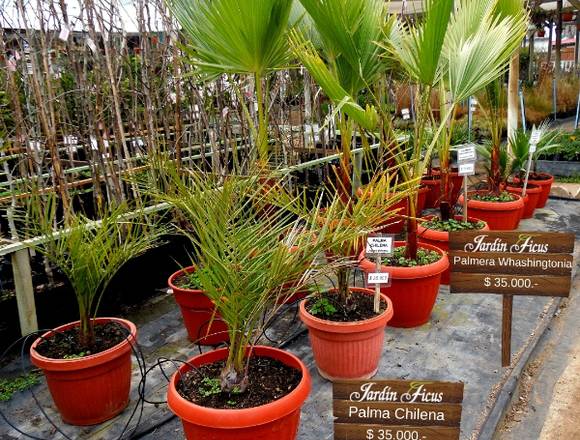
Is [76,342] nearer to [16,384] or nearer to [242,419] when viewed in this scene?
[16,384]

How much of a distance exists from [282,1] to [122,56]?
1382 mm

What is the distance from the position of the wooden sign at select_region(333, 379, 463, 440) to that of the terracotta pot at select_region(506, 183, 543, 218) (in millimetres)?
3839

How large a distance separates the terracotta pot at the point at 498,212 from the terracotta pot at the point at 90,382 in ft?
10.1

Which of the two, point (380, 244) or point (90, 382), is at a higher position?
point (380, 244)

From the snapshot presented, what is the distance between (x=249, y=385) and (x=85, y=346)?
86 cm

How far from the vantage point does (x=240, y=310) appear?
1.91 meters

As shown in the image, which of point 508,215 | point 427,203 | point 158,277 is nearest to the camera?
point 158,277

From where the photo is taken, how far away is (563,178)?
676 centimetres

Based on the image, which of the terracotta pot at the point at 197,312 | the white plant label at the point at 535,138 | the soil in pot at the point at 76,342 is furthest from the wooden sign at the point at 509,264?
the white plant label at the point at 535,138

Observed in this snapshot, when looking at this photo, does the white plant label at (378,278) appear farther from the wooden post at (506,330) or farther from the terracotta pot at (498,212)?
the terracotta pot at (498,212)

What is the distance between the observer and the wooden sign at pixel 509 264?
2.62 metres

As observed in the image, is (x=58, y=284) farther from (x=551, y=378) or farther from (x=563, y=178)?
(x=563, y=178)

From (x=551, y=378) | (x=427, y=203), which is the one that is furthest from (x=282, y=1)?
(x=427, y=203)

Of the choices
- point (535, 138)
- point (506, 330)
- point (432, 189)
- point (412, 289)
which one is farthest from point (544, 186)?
point (506, 330)
